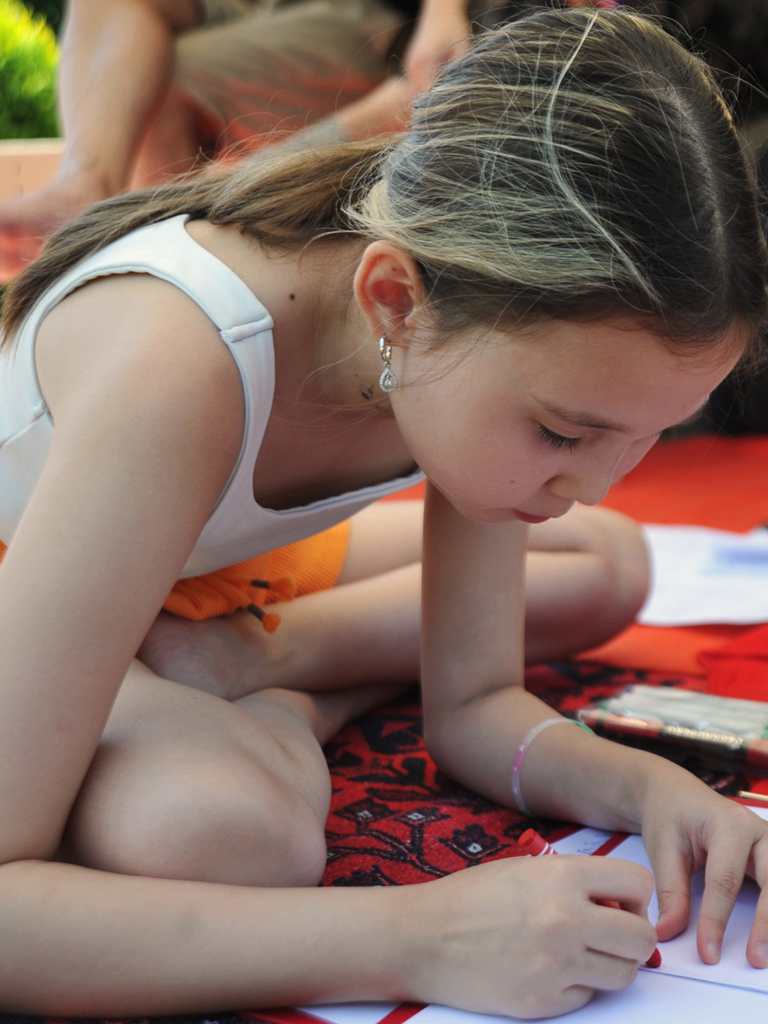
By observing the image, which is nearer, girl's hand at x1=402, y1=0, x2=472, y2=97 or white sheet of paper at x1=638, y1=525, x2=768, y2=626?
white sheet of paper at x1=638, y1=525, x2=768, y2=626

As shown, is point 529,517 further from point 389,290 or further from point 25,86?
point 25,86

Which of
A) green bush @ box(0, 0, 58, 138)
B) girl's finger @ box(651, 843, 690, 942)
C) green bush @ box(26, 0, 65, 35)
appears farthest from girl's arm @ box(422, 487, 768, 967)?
green bush @ box(26, 0, 65, 35)

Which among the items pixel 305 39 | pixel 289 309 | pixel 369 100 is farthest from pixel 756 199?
pixel 305 39

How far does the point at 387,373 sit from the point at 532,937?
366 millimetres

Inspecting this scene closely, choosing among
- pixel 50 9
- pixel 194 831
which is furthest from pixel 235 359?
pixel 50 9

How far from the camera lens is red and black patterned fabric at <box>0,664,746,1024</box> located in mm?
738

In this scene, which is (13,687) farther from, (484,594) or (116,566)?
(484,594)

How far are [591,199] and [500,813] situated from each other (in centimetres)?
47

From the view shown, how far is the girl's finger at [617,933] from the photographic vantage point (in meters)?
0.54

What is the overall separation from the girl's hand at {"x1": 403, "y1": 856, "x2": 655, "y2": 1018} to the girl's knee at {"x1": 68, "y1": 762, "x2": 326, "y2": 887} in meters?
0.11

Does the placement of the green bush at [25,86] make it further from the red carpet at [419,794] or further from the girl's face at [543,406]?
the girl's face at [543,406]

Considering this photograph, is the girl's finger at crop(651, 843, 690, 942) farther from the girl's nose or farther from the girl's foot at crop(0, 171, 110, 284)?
the girl's foot at crop(0, 171, 110, 284)

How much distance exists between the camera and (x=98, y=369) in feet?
2.09

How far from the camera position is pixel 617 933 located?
0.54 metres
